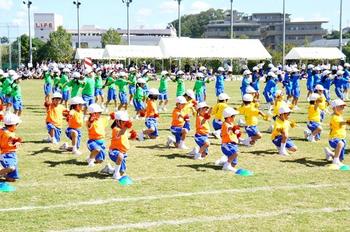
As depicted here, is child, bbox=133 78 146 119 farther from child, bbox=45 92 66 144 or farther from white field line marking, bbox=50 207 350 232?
white field line marking, bbox=50 207 350 232

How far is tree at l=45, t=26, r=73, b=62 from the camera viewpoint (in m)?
72.5

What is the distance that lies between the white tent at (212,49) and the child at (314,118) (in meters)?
30.1

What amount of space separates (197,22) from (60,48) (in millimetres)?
95122

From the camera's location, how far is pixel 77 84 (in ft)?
58.5

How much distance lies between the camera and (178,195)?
7.96 meters

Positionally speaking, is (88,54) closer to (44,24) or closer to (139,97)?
(139,97)

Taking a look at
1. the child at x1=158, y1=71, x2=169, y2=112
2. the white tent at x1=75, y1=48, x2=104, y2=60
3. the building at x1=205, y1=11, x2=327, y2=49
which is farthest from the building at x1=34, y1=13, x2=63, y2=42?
the child at x1=158, y1=71, x2=169, y2=112

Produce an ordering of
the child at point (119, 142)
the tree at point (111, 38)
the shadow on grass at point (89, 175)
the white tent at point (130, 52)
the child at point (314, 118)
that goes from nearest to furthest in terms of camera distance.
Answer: the child at point (119, 142), the shadow on grass at point (89, 175), the child at point (314, 118), the white tent at point (130, 52), the tree at point (111, 38)

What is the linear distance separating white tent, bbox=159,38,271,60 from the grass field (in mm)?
32331

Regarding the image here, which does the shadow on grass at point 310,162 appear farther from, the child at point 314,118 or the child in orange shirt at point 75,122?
the child in orange shirt at point 75,122

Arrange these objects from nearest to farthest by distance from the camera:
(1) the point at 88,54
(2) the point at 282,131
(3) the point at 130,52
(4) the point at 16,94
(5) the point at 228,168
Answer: (5) the point at 228,168 < (2) the point at 282,131 < (4) the point at 16,94 < (3) the point at 130,52 < (1) the point at 88,54

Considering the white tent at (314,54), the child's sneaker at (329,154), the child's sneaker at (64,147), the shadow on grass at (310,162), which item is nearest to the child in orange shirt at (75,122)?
the child's sneaker at (64,147)

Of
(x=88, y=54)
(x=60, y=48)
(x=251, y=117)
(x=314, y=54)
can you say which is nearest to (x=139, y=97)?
(x=251, y=117)

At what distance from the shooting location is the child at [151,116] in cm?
1314
